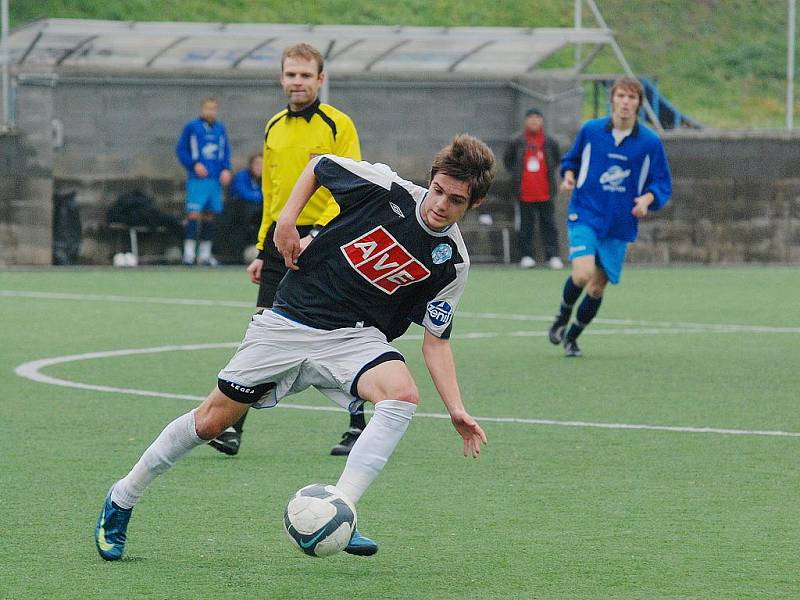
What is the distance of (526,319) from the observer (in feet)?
50.3

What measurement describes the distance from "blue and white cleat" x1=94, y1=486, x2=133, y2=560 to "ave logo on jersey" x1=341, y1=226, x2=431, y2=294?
1130 millimetres

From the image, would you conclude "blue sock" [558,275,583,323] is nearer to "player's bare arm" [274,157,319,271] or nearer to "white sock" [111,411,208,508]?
"player's bare arm" [274,157,319,271]

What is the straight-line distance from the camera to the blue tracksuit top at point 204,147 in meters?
22.0

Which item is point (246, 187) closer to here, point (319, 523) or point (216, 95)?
point (216, 95)

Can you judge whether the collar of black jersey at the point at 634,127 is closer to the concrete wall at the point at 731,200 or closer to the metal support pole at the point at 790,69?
the concrete wall at the point at 731,200

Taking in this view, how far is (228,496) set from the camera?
6.67 meters

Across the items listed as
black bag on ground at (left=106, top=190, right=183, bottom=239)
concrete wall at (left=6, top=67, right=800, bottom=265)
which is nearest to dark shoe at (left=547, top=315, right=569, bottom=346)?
black bag on ground at (left=106, top=190, right=183, bottom=239)

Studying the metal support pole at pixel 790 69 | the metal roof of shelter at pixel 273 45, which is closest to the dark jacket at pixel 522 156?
the metal roof of shelter at pixel 273 45

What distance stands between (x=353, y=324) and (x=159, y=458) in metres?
0.79

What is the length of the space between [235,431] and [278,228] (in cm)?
236

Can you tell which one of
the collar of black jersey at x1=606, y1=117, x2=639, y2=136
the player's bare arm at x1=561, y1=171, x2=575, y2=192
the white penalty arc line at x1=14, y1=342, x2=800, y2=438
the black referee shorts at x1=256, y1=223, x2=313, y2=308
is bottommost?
the white penalty arc line at x1=14, y1=342, x2=800, y2=438

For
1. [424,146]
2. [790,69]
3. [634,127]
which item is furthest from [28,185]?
[634,127]

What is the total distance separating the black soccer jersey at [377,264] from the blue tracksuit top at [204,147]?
1656 centimetres

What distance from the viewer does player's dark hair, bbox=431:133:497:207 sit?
522 cm
